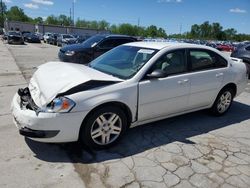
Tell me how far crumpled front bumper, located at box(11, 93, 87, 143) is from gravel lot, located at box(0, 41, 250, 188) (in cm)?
35

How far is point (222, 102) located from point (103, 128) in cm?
287

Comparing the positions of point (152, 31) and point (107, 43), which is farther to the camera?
point (152, 31)

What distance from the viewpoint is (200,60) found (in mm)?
4609

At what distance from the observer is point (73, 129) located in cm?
327

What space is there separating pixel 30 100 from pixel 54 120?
2.32 ft

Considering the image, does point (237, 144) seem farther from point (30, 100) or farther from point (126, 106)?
point (30, 100)

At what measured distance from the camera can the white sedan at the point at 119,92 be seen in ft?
10.5

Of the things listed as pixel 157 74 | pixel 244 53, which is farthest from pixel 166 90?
pixel 244 53

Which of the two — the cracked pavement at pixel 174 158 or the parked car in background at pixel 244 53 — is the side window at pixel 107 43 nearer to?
the parked car in background at pixel 244 53

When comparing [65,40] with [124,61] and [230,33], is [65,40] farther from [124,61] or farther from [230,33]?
[230,33]

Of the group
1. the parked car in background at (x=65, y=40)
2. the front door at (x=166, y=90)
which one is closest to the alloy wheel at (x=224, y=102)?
the front door at (x=166, y=90)

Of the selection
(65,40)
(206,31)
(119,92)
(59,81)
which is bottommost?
(119,92)

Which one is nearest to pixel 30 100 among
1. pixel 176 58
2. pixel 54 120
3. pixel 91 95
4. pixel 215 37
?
pixel 54 120

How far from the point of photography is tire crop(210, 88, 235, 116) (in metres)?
5.04
